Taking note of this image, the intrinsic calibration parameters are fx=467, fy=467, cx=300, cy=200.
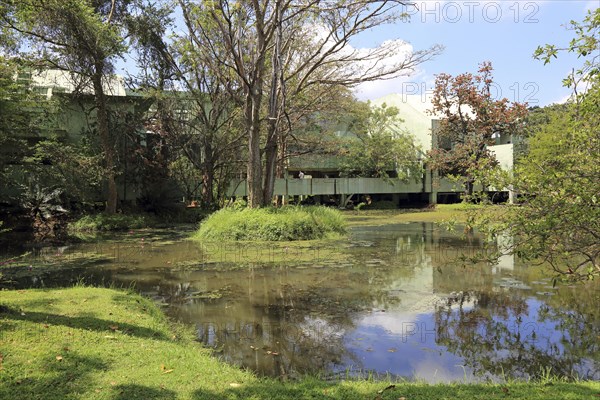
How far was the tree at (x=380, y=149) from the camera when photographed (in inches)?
1175

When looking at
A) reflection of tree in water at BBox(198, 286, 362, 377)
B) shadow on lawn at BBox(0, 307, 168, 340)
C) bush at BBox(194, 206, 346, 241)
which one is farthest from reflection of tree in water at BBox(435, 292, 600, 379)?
bush at BBox(194, 206, 346, 241)

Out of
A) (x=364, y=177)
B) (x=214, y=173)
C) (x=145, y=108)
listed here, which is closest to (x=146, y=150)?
(x=145, y=108)

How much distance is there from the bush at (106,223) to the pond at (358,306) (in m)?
5.23

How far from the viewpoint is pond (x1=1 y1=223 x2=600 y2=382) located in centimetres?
492

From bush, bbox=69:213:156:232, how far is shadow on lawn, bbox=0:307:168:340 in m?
13.6

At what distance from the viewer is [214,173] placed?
83.4 feet

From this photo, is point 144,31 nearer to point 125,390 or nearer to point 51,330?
point 51,330

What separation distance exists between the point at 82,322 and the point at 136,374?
1729 millimetres

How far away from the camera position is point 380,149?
29938 millimetres

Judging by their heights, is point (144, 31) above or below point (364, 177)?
above

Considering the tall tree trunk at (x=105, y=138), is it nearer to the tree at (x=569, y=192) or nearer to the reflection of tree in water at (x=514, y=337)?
the reflection of tree in water at (x=514, y=337)

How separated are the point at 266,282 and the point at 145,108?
56.8 feet

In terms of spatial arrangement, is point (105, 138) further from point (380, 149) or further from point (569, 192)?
point (569, 192)

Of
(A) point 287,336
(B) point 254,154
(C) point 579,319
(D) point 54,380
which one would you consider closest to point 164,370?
(D) point 54,380
